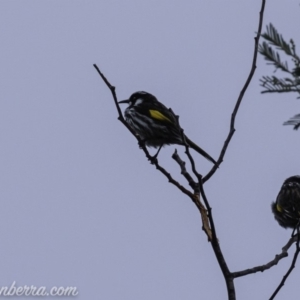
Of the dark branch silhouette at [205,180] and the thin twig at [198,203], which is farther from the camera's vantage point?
the thin twig at [198,203]

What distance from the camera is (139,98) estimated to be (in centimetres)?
965

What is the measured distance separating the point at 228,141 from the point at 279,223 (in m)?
5.36

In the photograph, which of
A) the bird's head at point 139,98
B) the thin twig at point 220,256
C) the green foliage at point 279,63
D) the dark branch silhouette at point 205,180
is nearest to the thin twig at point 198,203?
the dark branch silhouette at point 205,180

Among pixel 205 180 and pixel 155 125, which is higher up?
pixel 155 125

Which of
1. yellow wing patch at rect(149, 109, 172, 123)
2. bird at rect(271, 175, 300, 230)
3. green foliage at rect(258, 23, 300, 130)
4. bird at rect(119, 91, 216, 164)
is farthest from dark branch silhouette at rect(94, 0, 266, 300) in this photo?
bird at rect(271, 175, 300, 230)

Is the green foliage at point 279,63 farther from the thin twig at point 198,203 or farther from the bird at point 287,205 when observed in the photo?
the bird at point 287,205

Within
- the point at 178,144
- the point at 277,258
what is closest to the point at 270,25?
the point at 277,258

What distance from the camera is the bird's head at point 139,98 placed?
31.0 feet

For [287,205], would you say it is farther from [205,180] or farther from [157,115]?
[205,180]

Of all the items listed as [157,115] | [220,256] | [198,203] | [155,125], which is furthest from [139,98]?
[220,256]

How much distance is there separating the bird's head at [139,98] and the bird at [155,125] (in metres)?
0.19

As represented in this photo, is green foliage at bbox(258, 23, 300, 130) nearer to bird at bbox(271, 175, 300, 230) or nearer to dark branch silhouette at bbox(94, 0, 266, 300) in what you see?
dark branch silhouette at bbox(94, 0, 266, 300)

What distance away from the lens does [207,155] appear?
26.0 ft

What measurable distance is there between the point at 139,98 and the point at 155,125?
1338mm
